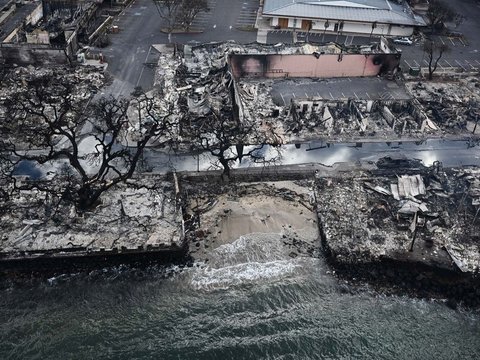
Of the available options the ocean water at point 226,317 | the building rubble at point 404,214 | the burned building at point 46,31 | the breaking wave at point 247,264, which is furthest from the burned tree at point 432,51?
the burned building at point 46,31

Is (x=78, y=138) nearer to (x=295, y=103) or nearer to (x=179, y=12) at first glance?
(x=295, y=103)

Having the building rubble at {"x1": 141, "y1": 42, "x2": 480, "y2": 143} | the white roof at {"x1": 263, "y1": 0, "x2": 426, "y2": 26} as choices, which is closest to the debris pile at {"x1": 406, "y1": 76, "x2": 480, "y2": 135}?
the building rubble at {"x1": 141, "y1": 42, "x2": 480, "y2": 143}

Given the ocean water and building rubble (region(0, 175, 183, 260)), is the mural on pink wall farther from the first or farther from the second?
the ocean water

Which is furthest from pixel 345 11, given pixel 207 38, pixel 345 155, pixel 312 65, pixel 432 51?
pixel 345 155

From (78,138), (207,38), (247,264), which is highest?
(207,38)

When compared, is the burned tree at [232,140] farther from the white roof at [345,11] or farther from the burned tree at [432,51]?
the white roof at [345,11]
